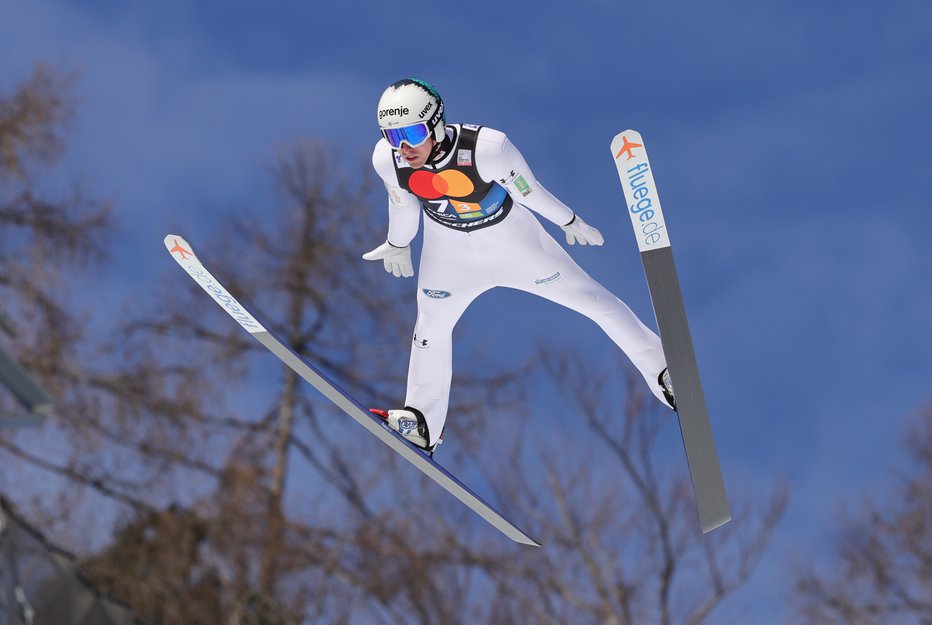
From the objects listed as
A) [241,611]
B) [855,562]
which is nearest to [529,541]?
[241,611]

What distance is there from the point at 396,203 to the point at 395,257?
1.08 ft

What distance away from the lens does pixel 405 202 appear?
15.6ft

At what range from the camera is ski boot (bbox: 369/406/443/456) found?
516cm

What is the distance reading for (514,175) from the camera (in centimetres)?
457

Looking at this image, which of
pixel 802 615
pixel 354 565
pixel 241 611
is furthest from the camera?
pixel 802 615

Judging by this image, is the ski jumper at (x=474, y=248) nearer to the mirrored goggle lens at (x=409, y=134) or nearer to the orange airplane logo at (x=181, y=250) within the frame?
the mirrored goggle lens at (x=409, y=134)

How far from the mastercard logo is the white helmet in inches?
7.3

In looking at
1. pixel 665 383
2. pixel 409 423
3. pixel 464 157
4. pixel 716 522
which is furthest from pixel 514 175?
pixel 716 522

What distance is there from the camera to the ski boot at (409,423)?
5.16m

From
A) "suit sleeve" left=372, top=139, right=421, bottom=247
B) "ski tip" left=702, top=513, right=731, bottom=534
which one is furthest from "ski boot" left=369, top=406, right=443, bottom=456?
"ski tip" left=702, top=513, right=731, bottom=534

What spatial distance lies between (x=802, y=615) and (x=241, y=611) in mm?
8088

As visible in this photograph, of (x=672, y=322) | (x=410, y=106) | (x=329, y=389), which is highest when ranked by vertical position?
(x=410, y=106)

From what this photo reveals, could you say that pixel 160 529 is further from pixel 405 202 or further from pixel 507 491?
pixel 405 202

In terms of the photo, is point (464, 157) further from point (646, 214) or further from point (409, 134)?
point (646, 214)
